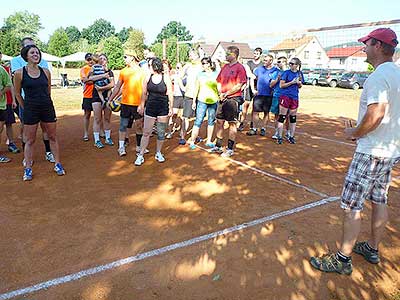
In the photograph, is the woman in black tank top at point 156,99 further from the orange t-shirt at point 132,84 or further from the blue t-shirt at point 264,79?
the blue t-shirt at point 264,79

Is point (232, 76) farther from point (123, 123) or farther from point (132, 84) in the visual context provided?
point (123, 123)

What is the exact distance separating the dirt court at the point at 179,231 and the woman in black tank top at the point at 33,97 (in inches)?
29.0

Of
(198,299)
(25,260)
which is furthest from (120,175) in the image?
(198,299)

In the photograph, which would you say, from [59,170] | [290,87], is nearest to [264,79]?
[290,87]

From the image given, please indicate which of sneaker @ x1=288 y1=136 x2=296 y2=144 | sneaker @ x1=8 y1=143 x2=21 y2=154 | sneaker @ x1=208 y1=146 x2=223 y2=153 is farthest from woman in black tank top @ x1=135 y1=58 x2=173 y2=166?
sneaker @ x1=288 y1=136 x2=296 y2=144

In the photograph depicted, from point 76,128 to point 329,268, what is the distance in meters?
7.80

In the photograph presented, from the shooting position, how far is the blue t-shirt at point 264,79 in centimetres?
793

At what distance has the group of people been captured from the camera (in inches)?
109

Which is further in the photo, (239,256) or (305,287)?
(239,256)

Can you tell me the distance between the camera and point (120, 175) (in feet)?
17.9

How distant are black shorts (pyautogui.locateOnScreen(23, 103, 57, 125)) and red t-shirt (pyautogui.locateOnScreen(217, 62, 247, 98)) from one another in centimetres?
317

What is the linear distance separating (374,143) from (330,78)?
96.9 feet

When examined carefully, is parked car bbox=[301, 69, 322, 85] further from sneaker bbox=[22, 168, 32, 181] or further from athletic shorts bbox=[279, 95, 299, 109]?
sneaker bbox=[22, 168, 32, 181]

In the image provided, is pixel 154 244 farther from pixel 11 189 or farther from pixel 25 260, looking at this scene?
pixel 11 189
